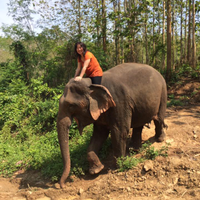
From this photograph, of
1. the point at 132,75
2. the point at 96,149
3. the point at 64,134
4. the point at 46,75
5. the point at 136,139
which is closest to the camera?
the point at 64,134

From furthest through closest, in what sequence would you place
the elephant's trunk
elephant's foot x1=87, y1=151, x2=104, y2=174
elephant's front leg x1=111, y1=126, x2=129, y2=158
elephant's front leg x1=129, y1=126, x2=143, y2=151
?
elephant's front leg x1=129, y1=126, x2=143, y2=151
elephant's foot x1=87, y1=151, x2=104, y2=174
elephant's front leg x1=111, y1=126, x2=129, y2=158
the elephant's trunk

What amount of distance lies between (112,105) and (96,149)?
1.13 m

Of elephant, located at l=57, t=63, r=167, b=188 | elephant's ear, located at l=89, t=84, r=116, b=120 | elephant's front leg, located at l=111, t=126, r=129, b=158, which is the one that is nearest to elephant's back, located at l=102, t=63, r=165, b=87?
elephant, located at l=57, t=63, r=167, b=188

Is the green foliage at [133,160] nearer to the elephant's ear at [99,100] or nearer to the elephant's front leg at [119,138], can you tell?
the elephant's front leg at [119,138]

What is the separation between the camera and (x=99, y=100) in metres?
3.61

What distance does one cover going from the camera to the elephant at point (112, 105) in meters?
3.49

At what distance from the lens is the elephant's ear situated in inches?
139

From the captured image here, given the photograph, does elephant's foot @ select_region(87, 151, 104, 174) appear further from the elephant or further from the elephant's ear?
the elephant's ear

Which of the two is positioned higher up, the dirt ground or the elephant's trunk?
the elephant's trunk

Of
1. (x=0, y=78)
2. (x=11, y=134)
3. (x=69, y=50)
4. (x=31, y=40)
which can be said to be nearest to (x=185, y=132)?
(x=11, y=134)

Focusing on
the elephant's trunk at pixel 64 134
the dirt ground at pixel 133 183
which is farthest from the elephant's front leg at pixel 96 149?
the elephant's trunk at pixel 64 134

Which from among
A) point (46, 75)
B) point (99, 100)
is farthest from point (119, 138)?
point (46, 75)

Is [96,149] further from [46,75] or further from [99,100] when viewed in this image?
[46,75]

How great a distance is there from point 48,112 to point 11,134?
1.55 meters
